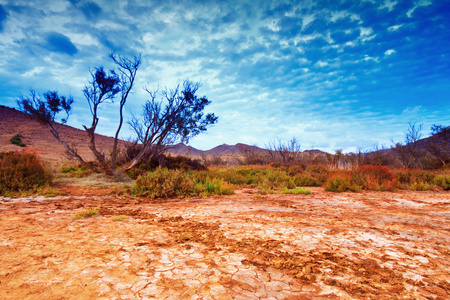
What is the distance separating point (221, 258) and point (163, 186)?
16.9 ft

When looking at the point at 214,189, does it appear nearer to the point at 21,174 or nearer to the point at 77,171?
the point at 21,174

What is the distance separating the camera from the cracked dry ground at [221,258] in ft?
5.85

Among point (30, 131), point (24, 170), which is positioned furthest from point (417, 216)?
point (30, 131)

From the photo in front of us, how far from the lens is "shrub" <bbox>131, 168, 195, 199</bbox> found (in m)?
7.16

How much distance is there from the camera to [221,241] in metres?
2.93

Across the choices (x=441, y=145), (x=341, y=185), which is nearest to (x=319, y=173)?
(x=341, y=185)

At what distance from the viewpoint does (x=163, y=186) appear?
714cm

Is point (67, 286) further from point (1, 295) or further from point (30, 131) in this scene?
point (30, 131)

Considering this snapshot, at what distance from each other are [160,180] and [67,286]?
5.88 meters

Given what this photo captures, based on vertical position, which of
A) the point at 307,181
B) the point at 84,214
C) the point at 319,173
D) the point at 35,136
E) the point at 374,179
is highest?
the point at 35,136

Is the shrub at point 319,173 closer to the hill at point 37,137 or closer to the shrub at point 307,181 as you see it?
the shrub at point 307,181

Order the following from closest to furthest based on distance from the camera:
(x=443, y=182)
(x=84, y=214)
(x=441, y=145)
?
(x=84, y=214), (x=443, y=182), (x=441, y=145)

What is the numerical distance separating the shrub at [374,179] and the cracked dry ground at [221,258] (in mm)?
5686

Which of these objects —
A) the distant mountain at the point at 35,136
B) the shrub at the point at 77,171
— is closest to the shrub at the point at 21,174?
the shrub at the point at 77,171
